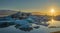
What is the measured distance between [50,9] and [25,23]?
41 cm

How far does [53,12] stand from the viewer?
5.71 feet

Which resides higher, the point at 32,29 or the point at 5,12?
the point at 5,12

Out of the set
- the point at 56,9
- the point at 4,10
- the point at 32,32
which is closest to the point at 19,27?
the point at 32,32

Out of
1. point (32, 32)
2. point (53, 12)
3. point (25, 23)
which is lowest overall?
point (32, 32)

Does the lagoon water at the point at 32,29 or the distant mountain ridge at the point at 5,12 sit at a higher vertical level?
the distant mountain ridge at the point at 5,12

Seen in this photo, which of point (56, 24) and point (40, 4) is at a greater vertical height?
point (40, 4)

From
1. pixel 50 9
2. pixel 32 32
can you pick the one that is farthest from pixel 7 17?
pixel 50 9

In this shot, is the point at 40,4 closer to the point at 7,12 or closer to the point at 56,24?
the point at 56,24

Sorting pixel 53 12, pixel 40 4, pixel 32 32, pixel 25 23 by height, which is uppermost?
pixel 40 4

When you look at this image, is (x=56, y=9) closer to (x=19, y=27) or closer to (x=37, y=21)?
(x=37, y=21)

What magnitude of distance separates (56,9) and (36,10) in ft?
0.94

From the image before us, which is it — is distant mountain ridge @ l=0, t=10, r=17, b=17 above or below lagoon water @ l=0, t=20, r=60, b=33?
above

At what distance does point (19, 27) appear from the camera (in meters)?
1.67

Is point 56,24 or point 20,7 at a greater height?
point 20,7
